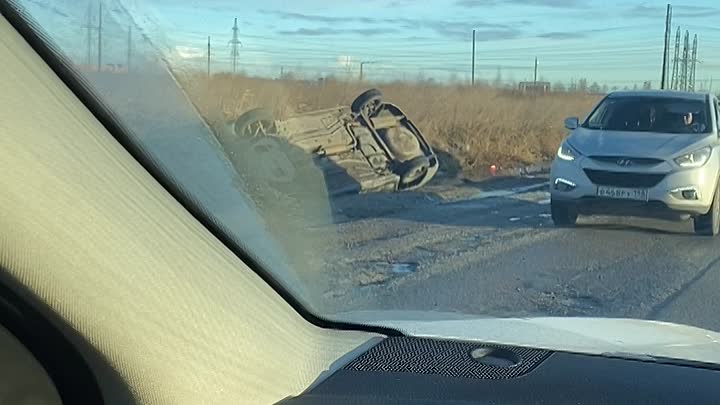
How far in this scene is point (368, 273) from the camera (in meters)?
5.85

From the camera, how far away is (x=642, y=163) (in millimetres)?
10195

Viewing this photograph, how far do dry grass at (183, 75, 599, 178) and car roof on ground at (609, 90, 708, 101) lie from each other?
12.1 inches

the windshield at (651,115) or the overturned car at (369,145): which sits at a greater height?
the windshield at (651,115)

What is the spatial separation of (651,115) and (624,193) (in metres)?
1.00

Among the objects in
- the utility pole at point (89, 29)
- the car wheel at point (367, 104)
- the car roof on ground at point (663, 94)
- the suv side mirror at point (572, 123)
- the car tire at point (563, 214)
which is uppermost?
the utility pole at point (89, 29)

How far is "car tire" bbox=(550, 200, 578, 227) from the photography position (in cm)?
1006

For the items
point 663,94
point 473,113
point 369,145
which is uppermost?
point 663,94

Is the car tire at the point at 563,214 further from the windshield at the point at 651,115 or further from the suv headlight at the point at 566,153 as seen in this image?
the windshield at the point at 651,115

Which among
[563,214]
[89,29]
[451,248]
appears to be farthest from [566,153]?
[89,29]

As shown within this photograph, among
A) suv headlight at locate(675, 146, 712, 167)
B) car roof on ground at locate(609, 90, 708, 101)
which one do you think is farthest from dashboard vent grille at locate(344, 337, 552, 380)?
car roof on ground at locate(609, 90, 708, 101)

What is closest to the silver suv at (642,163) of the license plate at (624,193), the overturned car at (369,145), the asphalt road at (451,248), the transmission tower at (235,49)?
Result: the license plate at (624,193)

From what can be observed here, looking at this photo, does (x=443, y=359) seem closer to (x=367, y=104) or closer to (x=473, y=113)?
(x=367, y=104)

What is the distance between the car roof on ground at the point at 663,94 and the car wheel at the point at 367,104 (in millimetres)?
2580

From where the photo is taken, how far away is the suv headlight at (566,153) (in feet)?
35.1
